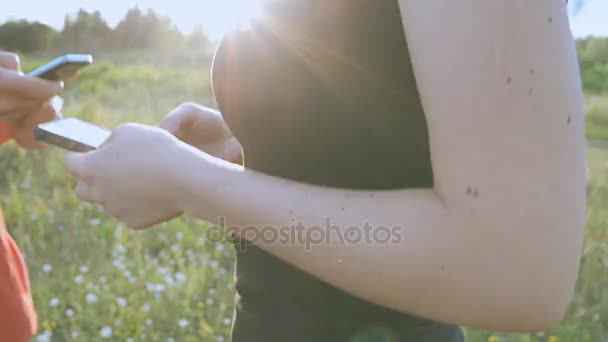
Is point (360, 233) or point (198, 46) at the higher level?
point (360, 233)

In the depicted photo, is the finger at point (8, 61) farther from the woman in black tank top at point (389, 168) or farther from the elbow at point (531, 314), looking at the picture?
the elbow at point (531, 314)

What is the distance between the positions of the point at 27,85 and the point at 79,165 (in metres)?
0.46

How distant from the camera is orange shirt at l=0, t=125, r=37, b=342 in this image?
3.82 feet

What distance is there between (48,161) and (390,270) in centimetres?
374

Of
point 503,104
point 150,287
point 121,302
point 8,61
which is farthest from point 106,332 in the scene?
point 503,104

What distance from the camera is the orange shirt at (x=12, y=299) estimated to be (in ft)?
3.82

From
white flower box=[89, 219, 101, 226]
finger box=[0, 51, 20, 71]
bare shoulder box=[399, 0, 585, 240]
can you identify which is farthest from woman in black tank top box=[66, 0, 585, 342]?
white flower box=[89, 219, 101, 226]

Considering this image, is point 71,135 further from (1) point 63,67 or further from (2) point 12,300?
(2) point 12,300

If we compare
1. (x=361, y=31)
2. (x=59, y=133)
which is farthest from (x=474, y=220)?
(x=59, y=133)

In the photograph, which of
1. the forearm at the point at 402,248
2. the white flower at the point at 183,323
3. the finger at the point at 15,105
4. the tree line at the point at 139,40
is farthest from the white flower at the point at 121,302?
the tree line at the point at 139,40

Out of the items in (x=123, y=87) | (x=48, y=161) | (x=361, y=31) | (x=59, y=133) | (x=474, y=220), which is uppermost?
(x=361, y=31)

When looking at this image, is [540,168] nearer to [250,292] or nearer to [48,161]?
[250,292]

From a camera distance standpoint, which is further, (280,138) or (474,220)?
(280,138)

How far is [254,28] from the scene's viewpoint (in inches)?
31.7
